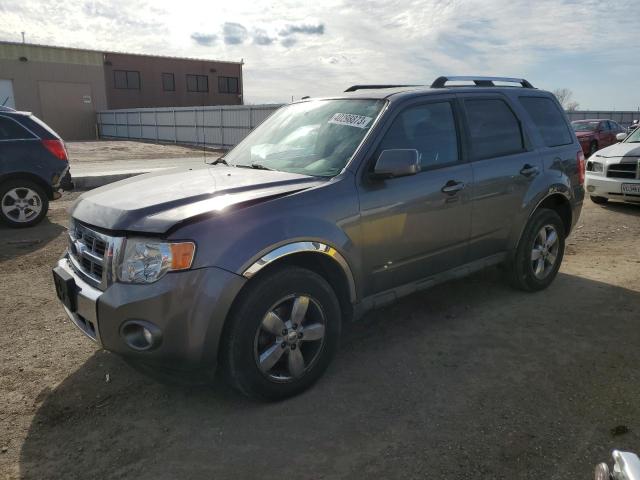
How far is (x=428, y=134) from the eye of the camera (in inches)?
155

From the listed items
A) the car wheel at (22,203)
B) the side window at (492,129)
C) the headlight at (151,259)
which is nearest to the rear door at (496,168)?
the side window at (492,129)

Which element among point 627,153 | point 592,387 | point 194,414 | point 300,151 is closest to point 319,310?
point 194,414

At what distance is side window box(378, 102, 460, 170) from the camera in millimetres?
3691

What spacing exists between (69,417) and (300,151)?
2222mm

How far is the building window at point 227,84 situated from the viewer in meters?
50.2

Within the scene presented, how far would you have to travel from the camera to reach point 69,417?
9.84ft

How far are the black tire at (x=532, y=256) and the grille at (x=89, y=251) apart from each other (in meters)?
3.51

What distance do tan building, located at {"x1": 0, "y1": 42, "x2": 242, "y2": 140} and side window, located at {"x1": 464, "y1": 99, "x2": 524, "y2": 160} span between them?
41.8 m

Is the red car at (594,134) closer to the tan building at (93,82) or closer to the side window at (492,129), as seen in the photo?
the side window at (492,129)

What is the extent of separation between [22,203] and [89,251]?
5723mm

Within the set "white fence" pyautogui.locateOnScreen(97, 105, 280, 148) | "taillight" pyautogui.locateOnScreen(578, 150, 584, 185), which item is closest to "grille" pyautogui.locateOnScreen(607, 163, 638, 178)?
"taillight" pyautogui.locateOnScreen(578, 150, 584, 185)

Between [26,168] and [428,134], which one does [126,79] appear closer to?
[26,168]

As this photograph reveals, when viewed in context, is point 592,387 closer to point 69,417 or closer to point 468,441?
point 468,441

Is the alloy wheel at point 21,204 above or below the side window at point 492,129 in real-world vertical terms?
below
